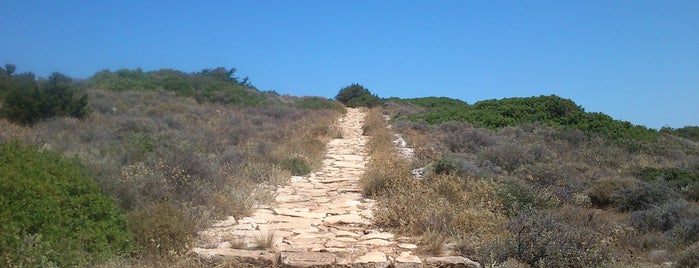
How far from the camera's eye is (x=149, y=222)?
18.9 ft

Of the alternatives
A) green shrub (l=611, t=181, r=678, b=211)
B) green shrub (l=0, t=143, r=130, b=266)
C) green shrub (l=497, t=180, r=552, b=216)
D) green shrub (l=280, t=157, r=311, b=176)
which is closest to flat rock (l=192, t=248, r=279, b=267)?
green shrub (l=0, t=143, r=130, b=266)

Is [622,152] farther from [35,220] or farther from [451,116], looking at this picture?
[35,220]

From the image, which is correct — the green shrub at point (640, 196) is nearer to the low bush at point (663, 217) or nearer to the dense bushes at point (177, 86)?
the low bush at point (663, 217)

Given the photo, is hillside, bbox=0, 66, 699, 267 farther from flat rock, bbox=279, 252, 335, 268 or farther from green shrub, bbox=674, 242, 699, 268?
flat rock, bbox=279, 252, 335, 268

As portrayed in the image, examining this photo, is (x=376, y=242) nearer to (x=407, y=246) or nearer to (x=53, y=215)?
(x=407, y=246)

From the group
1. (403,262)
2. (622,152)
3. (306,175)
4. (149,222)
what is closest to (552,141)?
(622,152)

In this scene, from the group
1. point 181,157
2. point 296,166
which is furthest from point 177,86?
point 181,157

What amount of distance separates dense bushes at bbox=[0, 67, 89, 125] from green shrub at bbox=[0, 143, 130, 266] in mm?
10552

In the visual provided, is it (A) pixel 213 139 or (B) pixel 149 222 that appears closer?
(B) pixel 149 222

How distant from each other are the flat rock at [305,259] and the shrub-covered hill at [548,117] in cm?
1687

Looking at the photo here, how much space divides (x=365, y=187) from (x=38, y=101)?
11.1m

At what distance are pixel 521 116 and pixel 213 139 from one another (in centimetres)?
1515

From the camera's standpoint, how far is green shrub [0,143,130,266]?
Result: 4.44 m

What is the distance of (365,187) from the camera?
975 cm
